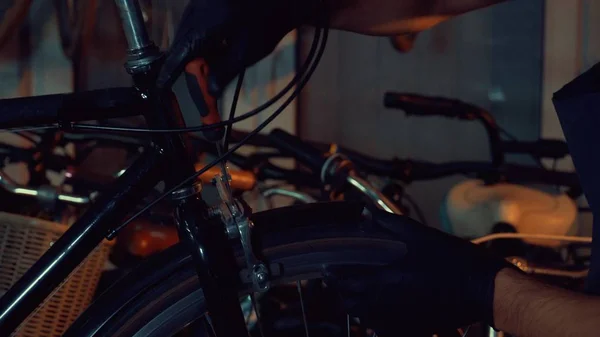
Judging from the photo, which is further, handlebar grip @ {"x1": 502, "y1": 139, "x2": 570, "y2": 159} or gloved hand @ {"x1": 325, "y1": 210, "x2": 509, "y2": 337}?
handlebar grip @ {"x1": 502, "y1": 139, "x2": 570, "y2": 159}

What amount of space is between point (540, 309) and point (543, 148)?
0.67 metres

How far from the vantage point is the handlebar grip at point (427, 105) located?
1336 mm

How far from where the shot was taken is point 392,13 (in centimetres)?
100

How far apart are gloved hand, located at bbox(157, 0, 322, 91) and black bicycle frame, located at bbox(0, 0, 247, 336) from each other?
29mm

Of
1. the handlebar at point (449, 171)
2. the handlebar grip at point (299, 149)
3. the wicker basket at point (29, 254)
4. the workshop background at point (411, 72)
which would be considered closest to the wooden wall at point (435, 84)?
the workshop background at point (411, 72)

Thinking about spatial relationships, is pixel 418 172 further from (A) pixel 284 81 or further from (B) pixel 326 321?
(A) pixel 284 81

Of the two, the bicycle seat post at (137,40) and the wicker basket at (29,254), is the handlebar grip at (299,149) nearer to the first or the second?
the wicker basket at (29,254)

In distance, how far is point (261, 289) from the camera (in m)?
0.73

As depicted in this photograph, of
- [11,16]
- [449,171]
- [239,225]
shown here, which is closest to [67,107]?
[239,225]

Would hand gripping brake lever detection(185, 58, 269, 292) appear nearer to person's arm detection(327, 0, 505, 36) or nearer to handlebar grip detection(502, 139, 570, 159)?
person's arm detection(327, 0, 505, 36)

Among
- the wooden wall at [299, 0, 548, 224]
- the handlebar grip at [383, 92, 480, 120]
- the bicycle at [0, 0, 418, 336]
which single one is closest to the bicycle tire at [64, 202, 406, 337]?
the bicycle at [0, 0, 418, 336]

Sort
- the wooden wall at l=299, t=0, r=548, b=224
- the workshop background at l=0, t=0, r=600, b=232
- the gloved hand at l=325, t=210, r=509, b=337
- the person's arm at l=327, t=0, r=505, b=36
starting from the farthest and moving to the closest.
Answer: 1. the wooden wall at l=299, t=0, r=548, b=224
2. the workshop background at l=0, t=0, r=600, b=232
3. the person's arm at l=327, t=0, r=505, b=36
4. the gloved hand at l=325, t=210, r=509, b=337

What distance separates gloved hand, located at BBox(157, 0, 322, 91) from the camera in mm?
661

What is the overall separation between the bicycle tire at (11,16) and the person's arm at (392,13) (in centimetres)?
85
